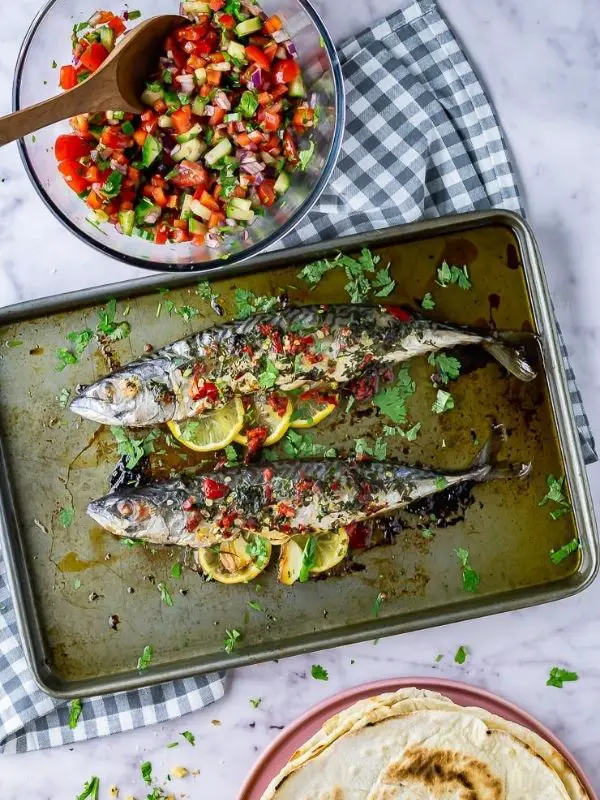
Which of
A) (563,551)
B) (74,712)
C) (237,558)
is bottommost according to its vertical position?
(563,551)

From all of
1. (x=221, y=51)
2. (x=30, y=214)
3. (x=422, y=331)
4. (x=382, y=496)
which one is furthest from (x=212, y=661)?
(x=221, y=51)

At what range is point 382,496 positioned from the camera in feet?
14.0

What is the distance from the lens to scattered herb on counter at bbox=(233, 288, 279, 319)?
14.6 ft

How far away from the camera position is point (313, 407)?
4.42 metres

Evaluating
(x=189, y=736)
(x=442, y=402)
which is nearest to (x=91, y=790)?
(x=189, y=736)

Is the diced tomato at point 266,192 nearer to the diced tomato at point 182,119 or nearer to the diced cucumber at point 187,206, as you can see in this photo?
the diced cucumber at point 187,206

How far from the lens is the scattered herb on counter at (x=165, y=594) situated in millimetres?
4457

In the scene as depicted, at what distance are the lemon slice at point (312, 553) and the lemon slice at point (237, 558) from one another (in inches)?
4.1

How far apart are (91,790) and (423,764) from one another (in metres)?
1.84

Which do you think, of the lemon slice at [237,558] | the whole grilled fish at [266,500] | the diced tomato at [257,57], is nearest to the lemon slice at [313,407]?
the whole grilled fish at [266,500]

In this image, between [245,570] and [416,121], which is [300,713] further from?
[416,121]

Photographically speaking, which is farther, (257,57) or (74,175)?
(74,175)

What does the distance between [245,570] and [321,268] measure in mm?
1560

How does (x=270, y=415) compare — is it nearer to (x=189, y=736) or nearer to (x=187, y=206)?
(x=187, y=206)
